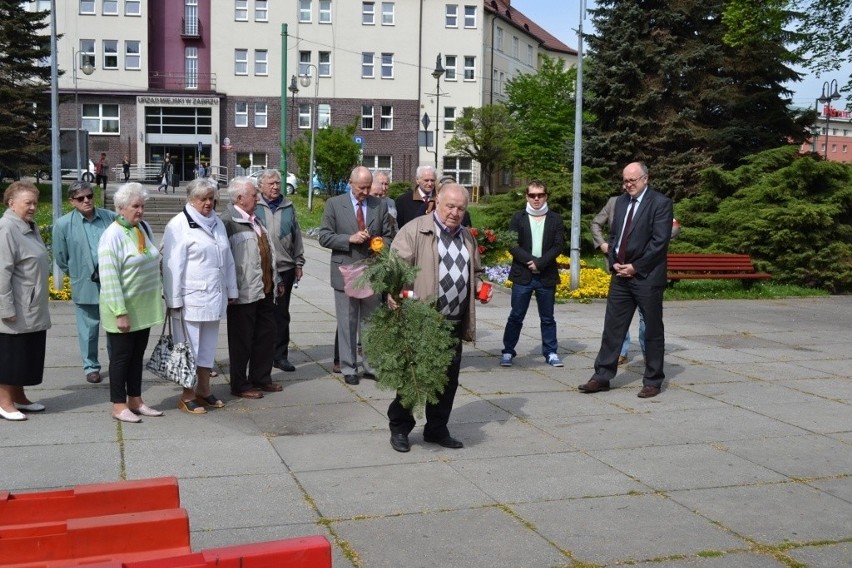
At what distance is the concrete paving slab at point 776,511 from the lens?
534cm

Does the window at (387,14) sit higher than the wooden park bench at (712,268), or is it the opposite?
the window at (387,14)

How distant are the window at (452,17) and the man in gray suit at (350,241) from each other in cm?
5992

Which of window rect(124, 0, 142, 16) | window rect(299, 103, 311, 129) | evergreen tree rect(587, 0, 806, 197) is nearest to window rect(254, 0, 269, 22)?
window rect(299, 103, 311, 129)

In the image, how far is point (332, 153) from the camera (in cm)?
4253

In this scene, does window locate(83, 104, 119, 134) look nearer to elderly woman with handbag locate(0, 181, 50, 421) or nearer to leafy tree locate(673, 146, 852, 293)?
leafy tree locate(673, 146, 852, 293)

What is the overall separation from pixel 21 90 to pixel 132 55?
68.1 ft

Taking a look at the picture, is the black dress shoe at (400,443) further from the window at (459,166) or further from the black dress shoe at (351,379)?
the window at (459,166)

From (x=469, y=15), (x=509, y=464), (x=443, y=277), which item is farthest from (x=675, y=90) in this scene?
(x=469, y=15)

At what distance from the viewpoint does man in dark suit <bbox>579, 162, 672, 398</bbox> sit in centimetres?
907

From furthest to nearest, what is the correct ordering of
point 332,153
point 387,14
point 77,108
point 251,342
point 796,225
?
point 387,14 < point 332,153 < point 77,108 < point 796,225 < point 251,342

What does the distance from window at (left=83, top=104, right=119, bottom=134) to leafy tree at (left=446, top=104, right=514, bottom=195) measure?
21.7 metres

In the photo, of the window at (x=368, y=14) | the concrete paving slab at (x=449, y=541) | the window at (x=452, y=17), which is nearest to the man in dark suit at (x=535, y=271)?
the concrete paving slab at (x=449, y=541)

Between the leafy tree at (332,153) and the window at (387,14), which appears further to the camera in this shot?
the window at (387,14)

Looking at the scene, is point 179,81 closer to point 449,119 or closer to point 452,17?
point 449,119
